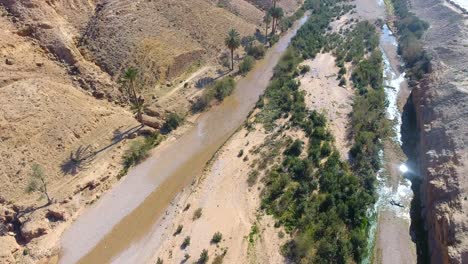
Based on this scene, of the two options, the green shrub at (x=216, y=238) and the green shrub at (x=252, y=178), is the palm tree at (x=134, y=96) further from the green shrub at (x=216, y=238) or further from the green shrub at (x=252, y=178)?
the green shrub at (x=216, y=238)

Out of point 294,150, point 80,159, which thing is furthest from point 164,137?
point 294,150

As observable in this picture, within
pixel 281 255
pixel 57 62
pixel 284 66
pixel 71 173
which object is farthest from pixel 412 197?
pixel 57 62

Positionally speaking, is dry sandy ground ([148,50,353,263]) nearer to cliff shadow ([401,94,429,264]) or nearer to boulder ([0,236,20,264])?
cliff shadow ([401,94,429,264])

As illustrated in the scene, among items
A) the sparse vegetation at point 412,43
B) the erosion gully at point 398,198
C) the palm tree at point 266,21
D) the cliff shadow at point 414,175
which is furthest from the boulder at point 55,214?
the sparse vegetation at point 412,43

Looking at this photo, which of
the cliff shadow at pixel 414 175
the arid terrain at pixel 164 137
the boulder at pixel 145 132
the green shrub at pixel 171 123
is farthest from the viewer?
the green shrub at pixel 171 123

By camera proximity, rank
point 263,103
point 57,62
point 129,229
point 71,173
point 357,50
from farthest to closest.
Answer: point 357,50 → point 263,103 → point 57,62 → point 71,173 → point 129,229

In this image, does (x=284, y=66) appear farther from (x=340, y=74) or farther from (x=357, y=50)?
A: (x=357, y=50)

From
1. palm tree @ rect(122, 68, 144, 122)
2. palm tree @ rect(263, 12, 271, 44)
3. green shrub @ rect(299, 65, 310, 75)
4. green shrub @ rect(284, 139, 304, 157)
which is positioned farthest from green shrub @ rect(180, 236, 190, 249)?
palm tree @ rect(263, 12, 271, 44)
